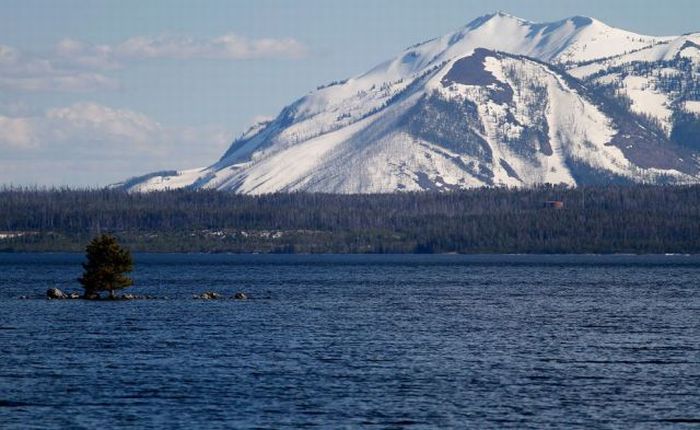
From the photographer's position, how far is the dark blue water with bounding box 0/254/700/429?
77.6 metres

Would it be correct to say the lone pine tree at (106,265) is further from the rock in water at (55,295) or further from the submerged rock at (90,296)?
the rock in water at (55,295)

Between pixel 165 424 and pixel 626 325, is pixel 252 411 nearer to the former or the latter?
pixel 165 424

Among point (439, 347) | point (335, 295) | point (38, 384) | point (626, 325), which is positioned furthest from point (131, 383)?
point (335, 295)

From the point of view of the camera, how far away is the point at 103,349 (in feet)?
356

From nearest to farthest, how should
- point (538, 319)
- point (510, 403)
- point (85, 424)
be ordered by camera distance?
point (85, 424) < point (510, 403) < point (538, 319)

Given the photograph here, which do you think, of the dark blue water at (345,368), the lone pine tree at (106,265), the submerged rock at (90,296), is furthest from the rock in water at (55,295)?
the dark blue water at (345,368)

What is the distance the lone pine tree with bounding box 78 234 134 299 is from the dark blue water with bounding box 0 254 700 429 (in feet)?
20.8

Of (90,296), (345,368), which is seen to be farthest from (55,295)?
(345,368)

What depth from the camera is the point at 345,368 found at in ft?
322

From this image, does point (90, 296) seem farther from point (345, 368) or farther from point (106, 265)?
point (345, 368)

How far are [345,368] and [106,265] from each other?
230 ft

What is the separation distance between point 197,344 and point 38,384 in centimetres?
2640

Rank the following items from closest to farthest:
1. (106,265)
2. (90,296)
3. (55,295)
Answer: (106,265)
(90,296)
(55,295)

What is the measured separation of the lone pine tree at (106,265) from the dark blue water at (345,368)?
20.8 ft
